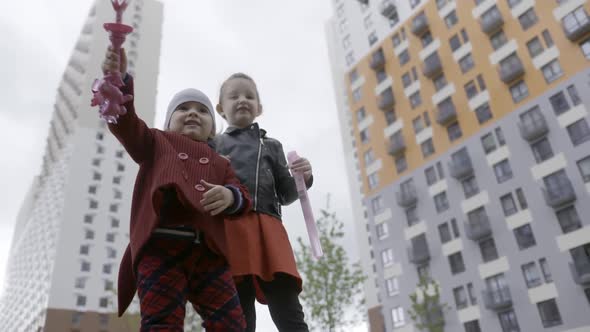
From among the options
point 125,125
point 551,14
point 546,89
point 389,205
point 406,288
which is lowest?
point 125,125

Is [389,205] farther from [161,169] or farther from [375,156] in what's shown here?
[161,169]

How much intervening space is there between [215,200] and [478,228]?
30691 mm

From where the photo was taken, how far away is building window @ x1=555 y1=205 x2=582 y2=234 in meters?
26.8

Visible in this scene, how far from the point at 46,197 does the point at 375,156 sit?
180 feet

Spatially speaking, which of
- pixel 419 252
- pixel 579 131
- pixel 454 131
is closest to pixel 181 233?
pixel 579 131

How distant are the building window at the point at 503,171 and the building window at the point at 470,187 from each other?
156 cm

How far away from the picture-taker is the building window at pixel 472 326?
29.5 metres

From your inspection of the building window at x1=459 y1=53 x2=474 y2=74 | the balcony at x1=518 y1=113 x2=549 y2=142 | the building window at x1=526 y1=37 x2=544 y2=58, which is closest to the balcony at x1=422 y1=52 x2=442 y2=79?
the building window at x1=459 y1=53 x2=474 y2=74

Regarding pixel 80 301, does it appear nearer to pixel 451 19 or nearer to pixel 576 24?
pixel 451 19

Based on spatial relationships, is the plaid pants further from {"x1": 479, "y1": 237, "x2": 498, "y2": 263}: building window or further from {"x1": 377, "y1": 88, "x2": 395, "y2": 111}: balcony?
{"x1": 377, "y1": 88, "x2": 395, "y2": 111}: balcony

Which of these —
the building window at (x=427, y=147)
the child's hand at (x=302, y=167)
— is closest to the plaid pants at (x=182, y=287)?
the child's hand at (x=302, y=167)

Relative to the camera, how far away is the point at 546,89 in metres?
29.8

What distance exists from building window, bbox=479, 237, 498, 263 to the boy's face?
98.2 feet

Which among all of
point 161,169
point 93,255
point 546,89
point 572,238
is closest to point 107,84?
point 161,169
